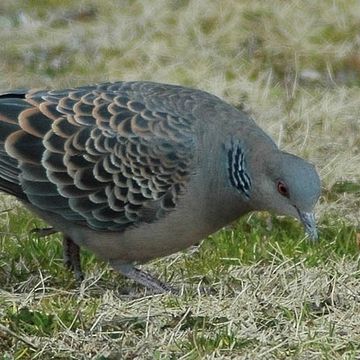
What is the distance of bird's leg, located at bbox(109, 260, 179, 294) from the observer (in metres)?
6.31

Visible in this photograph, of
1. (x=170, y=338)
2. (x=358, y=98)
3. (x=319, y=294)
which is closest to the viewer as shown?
(x=170, y=338)

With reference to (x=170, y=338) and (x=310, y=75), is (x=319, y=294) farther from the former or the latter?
(x=310, y=75)

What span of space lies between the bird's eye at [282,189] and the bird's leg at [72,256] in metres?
1.15

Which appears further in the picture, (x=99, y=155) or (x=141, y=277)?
(x=141, y=277)

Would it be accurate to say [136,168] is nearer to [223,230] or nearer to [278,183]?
[278,183]

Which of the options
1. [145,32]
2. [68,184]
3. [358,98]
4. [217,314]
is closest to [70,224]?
[68,184]

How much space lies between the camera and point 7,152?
6.33 metres

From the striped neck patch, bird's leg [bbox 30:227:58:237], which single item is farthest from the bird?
bird's leg [bbox 30:227:58:237]

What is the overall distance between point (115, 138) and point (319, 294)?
1258mm

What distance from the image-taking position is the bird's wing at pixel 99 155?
20.5ft

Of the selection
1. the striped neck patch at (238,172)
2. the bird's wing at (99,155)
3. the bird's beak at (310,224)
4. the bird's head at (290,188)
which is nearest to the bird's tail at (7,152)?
the bird's wing at (99,155)

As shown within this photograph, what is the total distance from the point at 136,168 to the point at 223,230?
1.26 meters

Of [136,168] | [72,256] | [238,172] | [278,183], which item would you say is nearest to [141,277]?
[72,256]

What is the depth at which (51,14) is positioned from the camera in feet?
37.5
